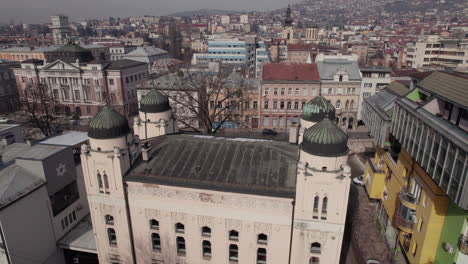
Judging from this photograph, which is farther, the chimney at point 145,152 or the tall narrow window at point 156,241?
the tall narrow window at point 156,241

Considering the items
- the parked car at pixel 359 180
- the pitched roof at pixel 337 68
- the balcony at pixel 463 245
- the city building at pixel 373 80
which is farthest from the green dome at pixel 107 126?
the city building at pixel 373 80

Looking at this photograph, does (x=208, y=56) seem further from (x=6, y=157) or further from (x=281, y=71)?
(x=6, y=157)

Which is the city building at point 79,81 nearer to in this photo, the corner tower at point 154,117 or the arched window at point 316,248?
the corner tower at point 154,117

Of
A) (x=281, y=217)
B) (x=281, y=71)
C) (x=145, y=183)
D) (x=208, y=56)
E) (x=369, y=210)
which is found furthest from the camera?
(x=208, y=56)

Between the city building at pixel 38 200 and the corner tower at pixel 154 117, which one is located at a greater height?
the corner tower at pixel 154 117

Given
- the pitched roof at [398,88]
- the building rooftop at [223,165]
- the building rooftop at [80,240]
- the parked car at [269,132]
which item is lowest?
the parked car at [269,132]

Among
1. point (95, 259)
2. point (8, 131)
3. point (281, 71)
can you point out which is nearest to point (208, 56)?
point (281, 71)

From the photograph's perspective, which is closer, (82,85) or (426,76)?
(426,76)
